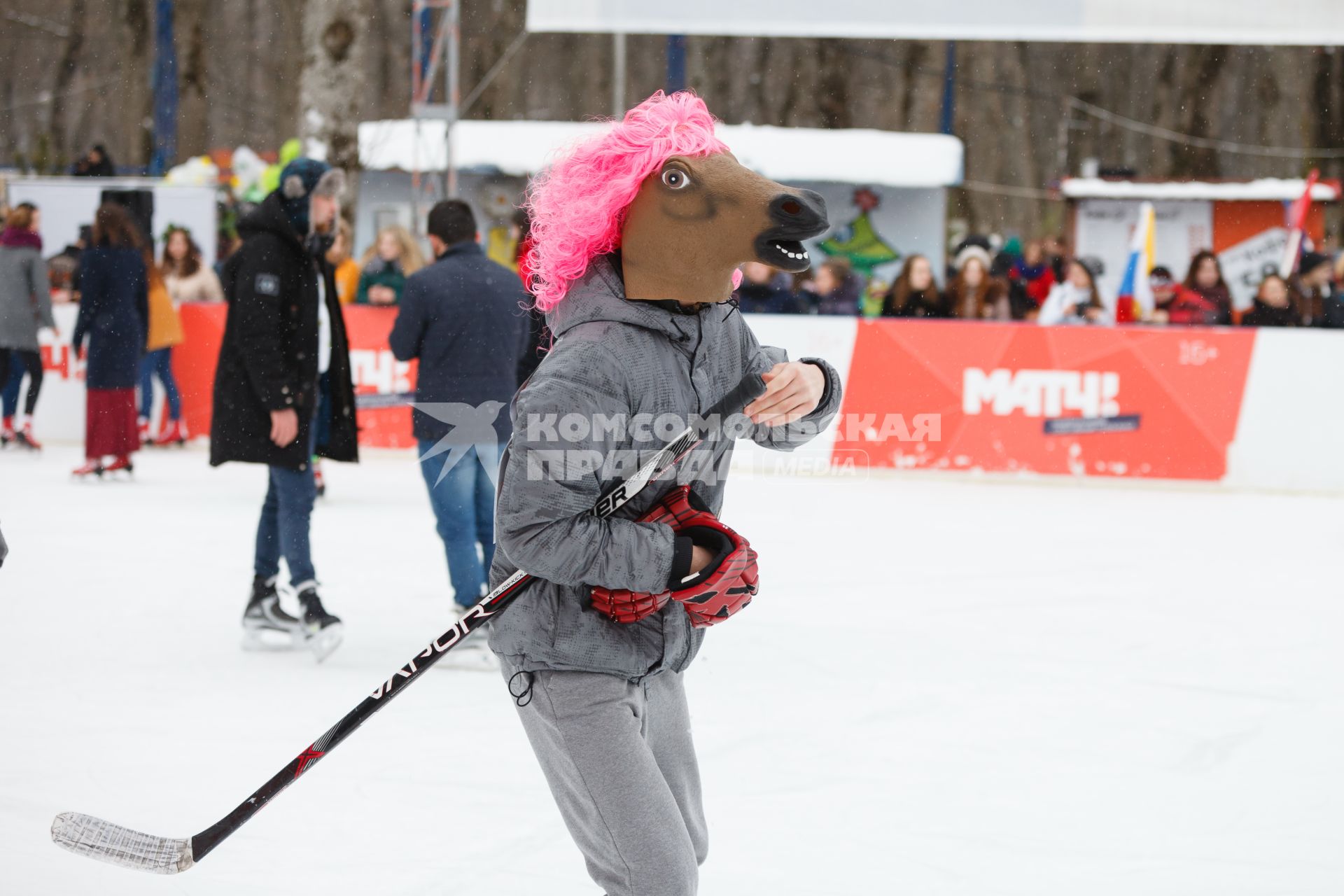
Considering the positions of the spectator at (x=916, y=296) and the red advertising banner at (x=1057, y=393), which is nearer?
the red advertising banner at (x=1057, y=393)

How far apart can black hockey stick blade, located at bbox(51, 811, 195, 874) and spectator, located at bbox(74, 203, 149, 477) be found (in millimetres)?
5609

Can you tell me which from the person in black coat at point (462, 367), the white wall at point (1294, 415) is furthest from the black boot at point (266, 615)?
the white wall at point (1294, 415)

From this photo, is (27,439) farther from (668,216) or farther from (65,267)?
(668,216)

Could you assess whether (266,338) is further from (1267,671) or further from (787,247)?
(1267,671)

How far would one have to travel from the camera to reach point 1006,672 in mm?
4770

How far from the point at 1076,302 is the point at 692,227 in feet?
26.3

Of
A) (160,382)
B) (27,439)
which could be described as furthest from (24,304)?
(160,382)

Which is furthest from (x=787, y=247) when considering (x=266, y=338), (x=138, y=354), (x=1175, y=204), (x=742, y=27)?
(x=1175, y=204)

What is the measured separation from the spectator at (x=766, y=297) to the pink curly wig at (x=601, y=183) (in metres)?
7.05

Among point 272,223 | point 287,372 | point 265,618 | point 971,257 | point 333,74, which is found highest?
point 333,74

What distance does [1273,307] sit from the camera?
912 cm

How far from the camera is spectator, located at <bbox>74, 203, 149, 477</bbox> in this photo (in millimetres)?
7809

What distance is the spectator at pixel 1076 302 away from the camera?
9.53 meters

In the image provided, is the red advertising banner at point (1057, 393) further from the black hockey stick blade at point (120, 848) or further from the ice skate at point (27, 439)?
the black hockey stick blade at point (120, 848)
